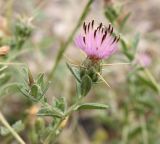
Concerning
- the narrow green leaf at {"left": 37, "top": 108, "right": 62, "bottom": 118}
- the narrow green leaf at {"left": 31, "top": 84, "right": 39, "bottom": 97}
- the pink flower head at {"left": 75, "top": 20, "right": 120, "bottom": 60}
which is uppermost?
the pink flower head at {"left": 75, "top": 20, "right": 120, "bottom": 60}

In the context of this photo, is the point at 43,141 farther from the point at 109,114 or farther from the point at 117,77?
the point at 117,77

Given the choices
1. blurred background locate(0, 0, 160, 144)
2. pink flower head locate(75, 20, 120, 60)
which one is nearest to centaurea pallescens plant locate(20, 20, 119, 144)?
pink flower head locate(75, 20, 120, 60)

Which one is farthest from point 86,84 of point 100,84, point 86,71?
point 100,84

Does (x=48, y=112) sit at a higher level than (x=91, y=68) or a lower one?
lower

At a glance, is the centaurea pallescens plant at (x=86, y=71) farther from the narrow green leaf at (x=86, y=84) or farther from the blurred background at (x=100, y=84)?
the blurred background at (x=100, y=84)

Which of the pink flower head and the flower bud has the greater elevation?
the pink flower head

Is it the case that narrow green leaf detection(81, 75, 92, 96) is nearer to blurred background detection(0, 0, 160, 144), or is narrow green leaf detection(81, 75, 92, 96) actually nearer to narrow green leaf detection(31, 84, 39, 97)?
narrow green leaf detection(31, 84, 39, 97)

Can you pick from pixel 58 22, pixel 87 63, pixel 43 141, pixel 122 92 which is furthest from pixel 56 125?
pixel 58 22

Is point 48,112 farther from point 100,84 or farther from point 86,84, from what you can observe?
point 100,84
